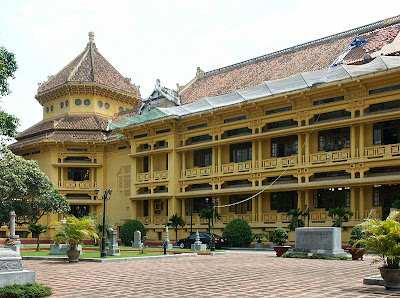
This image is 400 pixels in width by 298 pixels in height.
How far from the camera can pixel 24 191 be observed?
123ft

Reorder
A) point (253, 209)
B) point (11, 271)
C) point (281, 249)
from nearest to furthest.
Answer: point (11, 271) → point (281, 249) → point (253, 209)

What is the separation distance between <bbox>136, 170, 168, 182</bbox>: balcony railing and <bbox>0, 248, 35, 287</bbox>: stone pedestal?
2952 cm

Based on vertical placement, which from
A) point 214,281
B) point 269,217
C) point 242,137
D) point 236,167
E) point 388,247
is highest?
point 242,137

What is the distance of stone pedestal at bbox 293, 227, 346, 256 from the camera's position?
24.5 metres

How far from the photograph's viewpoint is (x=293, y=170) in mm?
34219

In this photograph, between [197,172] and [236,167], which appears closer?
[236,167]

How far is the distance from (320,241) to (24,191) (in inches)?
886

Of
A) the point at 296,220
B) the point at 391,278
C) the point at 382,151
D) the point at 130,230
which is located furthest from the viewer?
the point at 130,230

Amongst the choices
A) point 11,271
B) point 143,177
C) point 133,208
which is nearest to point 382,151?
point 143,177

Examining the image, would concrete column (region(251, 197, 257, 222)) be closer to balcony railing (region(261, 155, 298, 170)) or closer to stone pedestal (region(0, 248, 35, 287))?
balcony railing (region(261, 155, 298, 170))

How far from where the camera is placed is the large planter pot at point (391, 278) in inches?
492

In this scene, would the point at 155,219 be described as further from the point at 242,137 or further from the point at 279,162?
the point at 279,162

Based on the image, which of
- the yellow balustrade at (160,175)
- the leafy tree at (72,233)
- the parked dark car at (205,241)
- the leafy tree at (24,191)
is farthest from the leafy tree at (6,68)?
the yellow balustrade at (160,175)

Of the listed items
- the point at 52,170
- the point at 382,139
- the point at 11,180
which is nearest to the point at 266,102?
the point at 382,139
